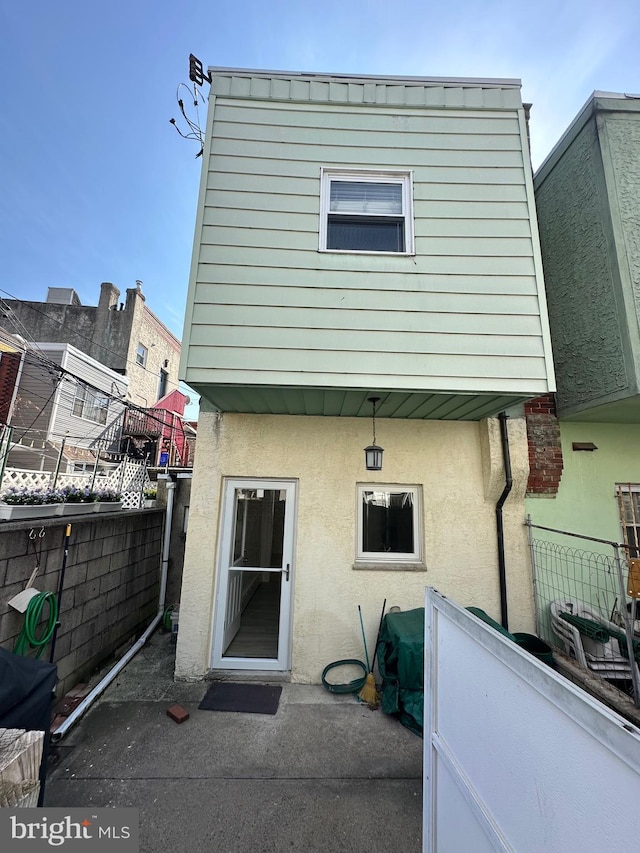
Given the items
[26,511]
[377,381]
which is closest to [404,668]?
[377,381]

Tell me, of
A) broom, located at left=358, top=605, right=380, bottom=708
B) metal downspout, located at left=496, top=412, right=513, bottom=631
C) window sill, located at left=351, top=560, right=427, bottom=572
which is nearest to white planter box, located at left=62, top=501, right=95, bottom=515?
window sill, located at left=351, top=560, right=427, bottom=572

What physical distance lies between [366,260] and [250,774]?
14.2 ft

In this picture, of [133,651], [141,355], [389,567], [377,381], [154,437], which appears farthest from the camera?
[141,355]

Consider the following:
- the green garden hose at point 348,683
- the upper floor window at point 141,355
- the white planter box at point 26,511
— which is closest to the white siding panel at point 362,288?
the white planter box at point 26,511

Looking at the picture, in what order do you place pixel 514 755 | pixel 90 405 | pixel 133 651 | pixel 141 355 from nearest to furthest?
pixel 514 755
pixel 133 651
pixel 90 405
pixel 141 355

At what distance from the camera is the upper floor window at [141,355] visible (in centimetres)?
1545

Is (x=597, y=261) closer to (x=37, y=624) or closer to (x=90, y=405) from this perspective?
(x=37, y=624)

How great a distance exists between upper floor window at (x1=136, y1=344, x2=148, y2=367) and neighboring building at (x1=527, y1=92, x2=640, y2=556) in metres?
15.4

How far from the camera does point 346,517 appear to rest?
392 cm

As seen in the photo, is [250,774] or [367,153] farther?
[367,153]

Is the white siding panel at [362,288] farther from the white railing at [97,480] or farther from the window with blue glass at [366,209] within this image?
the white railing at [97,480]

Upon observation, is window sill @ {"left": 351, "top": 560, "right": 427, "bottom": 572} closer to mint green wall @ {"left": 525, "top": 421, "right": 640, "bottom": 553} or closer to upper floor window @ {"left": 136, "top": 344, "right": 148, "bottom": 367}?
mint green wall @ {"left": 525, "top": 421, "right": 640, "bottom": 553}

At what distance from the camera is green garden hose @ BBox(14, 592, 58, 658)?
2.91m

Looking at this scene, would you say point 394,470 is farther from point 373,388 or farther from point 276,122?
point 276,122
